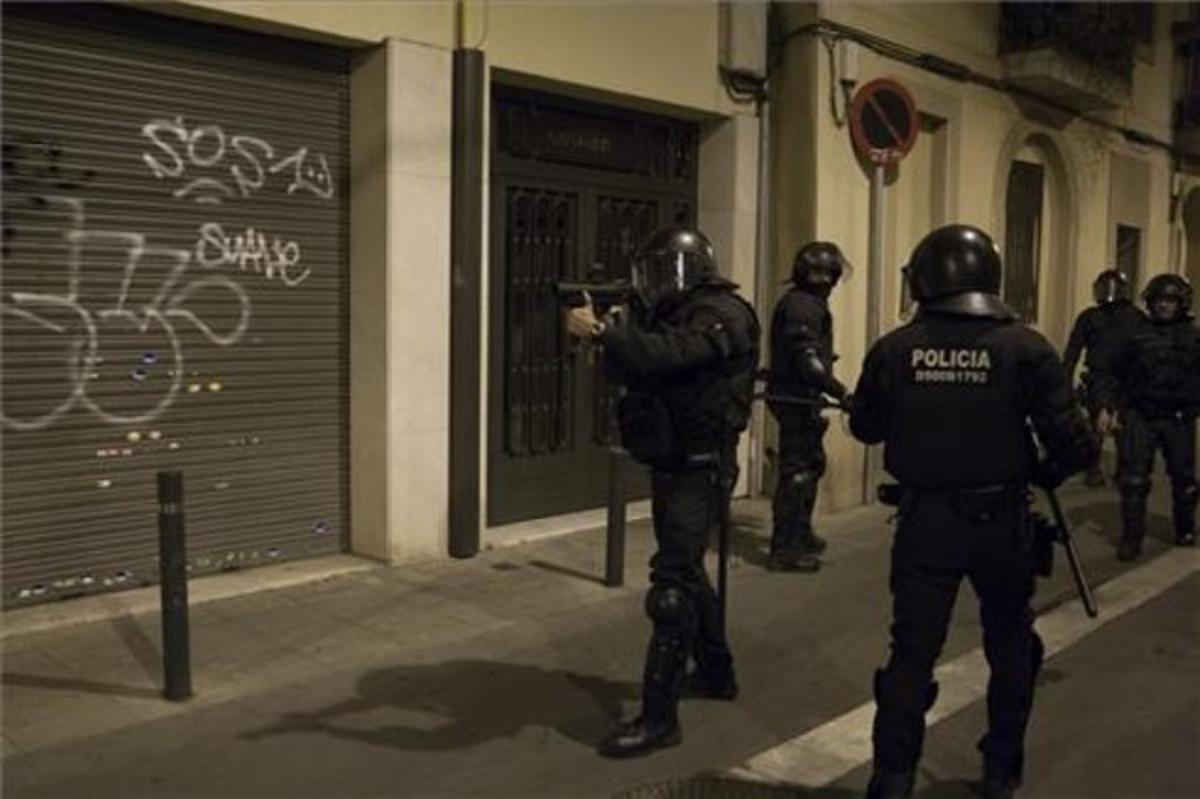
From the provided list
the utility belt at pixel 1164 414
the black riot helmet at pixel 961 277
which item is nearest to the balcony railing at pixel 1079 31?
the utility belt at pixel 1164 414

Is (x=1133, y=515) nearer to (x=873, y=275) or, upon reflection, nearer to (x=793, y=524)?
(x=793, y=524)

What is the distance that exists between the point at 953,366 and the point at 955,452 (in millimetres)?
258

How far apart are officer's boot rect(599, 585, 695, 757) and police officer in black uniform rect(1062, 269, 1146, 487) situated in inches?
184

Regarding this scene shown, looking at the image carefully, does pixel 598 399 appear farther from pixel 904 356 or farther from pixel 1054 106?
pixel 1054 106

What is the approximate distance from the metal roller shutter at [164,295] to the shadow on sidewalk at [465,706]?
192cm

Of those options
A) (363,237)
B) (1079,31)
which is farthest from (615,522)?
(1079,31)

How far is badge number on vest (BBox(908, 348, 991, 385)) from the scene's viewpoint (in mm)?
3666

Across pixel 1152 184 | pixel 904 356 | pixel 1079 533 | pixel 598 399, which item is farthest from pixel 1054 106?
pixel 904 356

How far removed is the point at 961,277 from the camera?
3.77 metres

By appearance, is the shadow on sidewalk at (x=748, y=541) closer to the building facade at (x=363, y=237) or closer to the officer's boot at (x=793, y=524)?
the officer's boot at (x=793, y=524)

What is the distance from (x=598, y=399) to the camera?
8.74 meters

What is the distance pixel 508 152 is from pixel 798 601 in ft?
11.2

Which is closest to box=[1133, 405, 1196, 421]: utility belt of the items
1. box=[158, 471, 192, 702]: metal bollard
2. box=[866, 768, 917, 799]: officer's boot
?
box=[866, 768, 917, 799]: officer's boot

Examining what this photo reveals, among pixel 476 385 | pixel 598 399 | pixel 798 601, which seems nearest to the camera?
pixel 798 601
